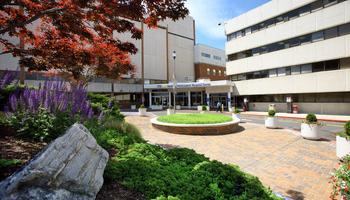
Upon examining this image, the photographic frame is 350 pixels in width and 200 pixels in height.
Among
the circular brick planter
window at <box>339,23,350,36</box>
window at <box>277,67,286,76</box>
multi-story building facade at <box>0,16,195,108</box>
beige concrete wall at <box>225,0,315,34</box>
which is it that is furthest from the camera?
multi-story building facade at <box>0,16,195,108</box>

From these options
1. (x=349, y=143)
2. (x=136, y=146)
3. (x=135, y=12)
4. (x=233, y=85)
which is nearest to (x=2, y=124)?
(x=136, y=146)

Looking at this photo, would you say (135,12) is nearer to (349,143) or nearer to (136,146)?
(136,146)

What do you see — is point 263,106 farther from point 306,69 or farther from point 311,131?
point 311,131

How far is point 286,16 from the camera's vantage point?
27656mm

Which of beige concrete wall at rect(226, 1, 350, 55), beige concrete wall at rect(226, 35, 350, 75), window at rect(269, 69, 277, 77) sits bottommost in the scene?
window at rect(269, 69, 277, 77)

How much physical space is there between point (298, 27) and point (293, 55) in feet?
10.8

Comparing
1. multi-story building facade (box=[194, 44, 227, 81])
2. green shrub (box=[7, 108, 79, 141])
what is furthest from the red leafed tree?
multi-story building facade (box=[194, 44, 227, 81])

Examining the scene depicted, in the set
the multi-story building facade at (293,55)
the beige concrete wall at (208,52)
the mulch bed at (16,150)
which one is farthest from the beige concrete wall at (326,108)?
the beige concrete wall at (208,52)

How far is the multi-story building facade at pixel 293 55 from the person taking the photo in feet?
74.7

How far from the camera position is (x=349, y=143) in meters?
8.27

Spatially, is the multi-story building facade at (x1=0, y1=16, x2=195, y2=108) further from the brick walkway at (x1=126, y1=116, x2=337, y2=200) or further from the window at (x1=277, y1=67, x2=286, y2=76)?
the brick walkway at (x1=126, y1=116, x2=337, y2=200)

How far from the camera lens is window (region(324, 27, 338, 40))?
74.8ft

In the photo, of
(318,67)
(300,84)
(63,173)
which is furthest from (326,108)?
(63,173)

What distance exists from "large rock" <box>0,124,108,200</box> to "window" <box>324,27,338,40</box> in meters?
27.4
